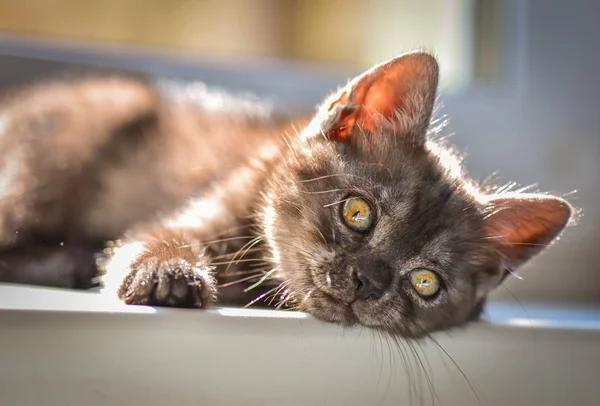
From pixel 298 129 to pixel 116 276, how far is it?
26.2 inches

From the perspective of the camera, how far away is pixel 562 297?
2.09 metres

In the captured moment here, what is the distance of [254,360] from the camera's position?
39.4 inches

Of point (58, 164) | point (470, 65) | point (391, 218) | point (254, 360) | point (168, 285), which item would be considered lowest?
point (254, 360)

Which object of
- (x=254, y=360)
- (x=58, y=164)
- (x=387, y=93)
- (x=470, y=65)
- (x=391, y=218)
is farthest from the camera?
(x=470, y=65)

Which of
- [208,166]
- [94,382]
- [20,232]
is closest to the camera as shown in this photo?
[94,382]

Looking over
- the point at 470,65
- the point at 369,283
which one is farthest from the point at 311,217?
the point at 470,65

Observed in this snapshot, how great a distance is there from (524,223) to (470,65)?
1.07m

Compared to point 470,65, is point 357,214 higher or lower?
lower

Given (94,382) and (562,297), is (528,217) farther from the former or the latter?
(94,382)

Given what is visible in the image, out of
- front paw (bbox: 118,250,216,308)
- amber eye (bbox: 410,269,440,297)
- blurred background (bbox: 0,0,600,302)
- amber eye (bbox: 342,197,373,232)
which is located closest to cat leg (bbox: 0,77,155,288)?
blurred background (bbox: 0,0,600,302)

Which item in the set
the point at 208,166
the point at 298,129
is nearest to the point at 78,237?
the point at 208,166

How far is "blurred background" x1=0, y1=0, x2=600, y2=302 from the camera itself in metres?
2.09

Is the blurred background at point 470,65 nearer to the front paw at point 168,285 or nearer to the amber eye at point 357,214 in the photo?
the amber eye at point 357,214

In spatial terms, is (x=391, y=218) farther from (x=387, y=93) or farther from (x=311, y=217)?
(x=387, y=93)
